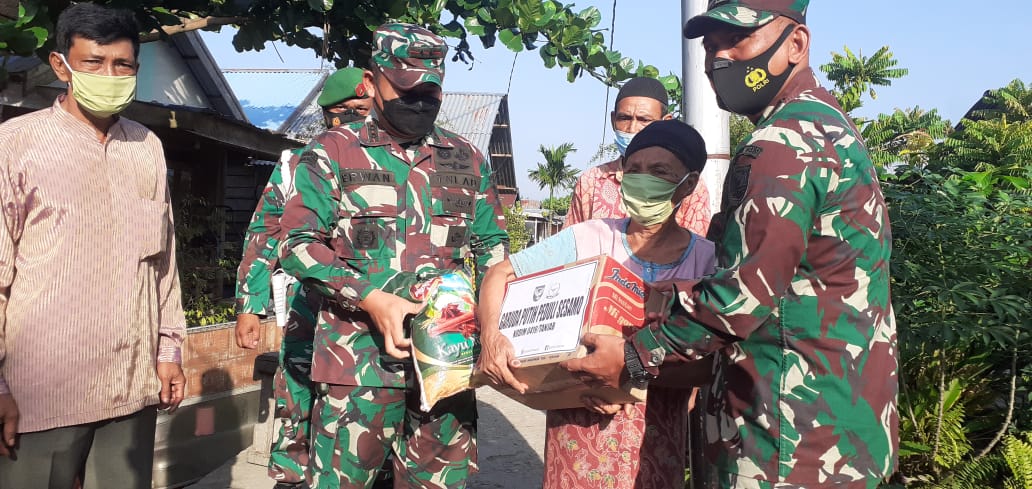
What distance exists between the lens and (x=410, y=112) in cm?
288

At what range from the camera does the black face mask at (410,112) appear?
2.88 meters

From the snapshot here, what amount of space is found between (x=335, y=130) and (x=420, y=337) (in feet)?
3.07

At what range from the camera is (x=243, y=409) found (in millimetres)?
5477

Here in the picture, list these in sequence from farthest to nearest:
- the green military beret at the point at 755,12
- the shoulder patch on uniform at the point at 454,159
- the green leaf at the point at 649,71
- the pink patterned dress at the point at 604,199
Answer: the green leaf at the point at 649,71 → the pink patterned dress at the point at 604,199 → the shoulder patch on uniform at the point at 454,159 → the green military beret at the point at 755,12

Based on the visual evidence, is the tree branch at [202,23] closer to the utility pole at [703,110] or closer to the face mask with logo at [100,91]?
the face mask with logo at [100,91]

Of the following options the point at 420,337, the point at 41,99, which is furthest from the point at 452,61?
the point at 420,337

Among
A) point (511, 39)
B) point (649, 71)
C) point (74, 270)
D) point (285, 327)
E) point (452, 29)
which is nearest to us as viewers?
point (74, 270)

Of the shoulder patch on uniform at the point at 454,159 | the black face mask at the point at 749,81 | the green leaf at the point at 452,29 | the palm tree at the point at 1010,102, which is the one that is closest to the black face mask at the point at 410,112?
the shoulder patch on uniform at the point at 454,159

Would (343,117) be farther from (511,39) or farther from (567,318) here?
(567,318)

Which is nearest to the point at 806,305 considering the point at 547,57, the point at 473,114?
the point at 547,57

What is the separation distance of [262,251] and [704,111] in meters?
2.31

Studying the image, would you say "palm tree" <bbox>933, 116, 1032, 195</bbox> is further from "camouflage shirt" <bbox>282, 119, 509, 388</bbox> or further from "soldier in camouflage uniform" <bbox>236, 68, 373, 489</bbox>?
"soldier in camouflage uniform" <bbox>236, 68, 373, 489</bbox>

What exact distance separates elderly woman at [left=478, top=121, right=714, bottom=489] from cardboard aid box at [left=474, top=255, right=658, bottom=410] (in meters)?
0.08

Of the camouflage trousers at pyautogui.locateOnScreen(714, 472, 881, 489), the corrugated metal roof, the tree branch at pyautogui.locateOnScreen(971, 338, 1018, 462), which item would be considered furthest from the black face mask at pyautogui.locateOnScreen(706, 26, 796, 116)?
the corrugated metal roof
